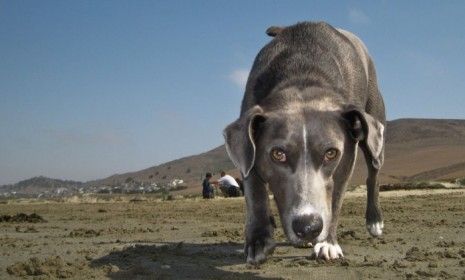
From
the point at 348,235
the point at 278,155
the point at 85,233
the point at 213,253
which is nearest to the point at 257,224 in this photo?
the point at 278,155

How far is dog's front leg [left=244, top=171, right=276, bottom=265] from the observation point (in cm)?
504

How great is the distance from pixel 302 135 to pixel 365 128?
2.33ft

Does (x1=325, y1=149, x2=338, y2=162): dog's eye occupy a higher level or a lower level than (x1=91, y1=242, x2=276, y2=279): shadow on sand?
higher

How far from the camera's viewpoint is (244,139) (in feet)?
15.3

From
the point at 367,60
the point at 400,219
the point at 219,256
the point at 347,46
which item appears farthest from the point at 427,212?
the point at 219,256

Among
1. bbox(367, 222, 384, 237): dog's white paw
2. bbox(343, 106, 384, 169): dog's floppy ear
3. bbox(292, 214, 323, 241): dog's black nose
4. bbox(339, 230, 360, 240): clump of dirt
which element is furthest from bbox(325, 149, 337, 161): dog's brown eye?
bbox(339, 230, 360, 240): clump of dirt

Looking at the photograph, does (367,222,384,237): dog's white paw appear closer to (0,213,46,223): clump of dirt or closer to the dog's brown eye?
the dog's brown eye

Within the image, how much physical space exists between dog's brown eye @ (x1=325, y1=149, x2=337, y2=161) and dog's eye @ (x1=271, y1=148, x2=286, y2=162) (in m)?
0.34

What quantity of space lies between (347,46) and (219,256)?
111 inches

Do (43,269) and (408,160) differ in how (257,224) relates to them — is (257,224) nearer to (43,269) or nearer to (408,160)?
(43,269)

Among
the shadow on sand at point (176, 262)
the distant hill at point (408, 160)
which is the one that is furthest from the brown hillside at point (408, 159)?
the shadow on sand at point (176, 262)

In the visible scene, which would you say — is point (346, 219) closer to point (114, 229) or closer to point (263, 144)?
point (114, 229)

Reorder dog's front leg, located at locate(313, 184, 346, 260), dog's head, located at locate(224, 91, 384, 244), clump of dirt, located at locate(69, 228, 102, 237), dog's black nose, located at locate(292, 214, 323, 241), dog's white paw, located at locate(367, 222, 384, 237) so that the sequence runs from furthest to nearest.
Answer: clump of dirt, located at locate(69, 228, 102, 237) → dog's white paw, located at locate(367, 222, 384, 237) → dog's front leg, located at locate(313, 184, 346, 260) → dog's head, located at locate(224, 91, 384, 244) → dog's black nose, located at locate(292, 214, 323, 241)

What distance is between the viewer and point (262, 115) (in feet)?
15.6
